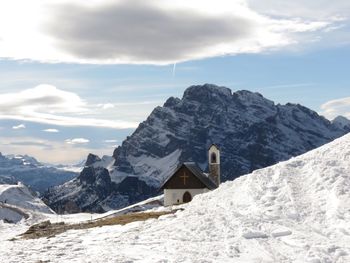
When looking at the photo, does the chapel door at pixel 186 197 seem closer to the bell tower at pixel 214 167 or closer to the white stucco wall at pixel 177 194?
the white stucco wall at pixel 177 194

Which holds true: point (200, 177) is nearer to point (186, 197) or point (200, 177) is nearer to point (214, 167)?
point (186, 197)

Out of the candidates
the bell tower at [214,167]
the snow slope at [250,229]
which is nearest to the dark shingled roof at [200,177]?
the bell tower at [214,167]

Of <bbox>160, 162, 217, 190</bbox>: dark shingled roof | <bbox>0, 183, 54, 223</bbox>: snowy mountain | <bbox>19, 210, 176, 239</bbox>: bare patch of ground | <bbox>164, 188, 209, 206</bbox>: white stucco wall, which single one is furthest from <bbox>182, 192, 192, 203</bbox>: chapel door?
<bbox>0, 183, 54, 223</bbox>: snowy mountain

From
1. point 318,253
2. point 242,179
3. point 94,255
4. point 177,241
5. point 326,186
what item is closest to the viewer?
point 318,253

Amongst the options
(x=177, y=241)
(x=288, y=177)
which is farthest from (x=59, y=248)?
(x=288, y=177)

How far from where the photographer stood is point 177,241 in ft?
84.3

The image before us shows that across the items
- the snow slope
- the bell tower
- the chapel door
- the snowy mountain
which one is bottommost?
the snowy mountain

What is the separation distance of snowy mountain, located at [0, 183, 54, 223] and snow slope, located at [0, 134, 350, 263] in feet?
308

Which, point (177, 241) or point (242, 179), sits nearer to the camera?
point (177, 241)

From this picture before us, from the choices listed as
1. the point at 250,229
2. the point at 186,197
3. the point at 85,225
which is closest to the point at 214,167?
the point at 186,197

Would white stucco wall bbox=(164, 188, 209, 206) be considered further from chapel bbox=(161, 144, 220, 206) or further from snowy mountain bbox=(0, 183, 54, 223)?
snowy mountain bbox=(0, 183, 54, 223)

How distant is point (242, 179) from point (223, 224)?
1096 cm

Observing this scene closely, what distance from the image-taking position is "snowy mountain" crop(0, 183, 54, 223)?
127 m

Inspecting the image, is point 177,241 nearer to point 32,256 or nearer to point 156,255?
point 156,255
